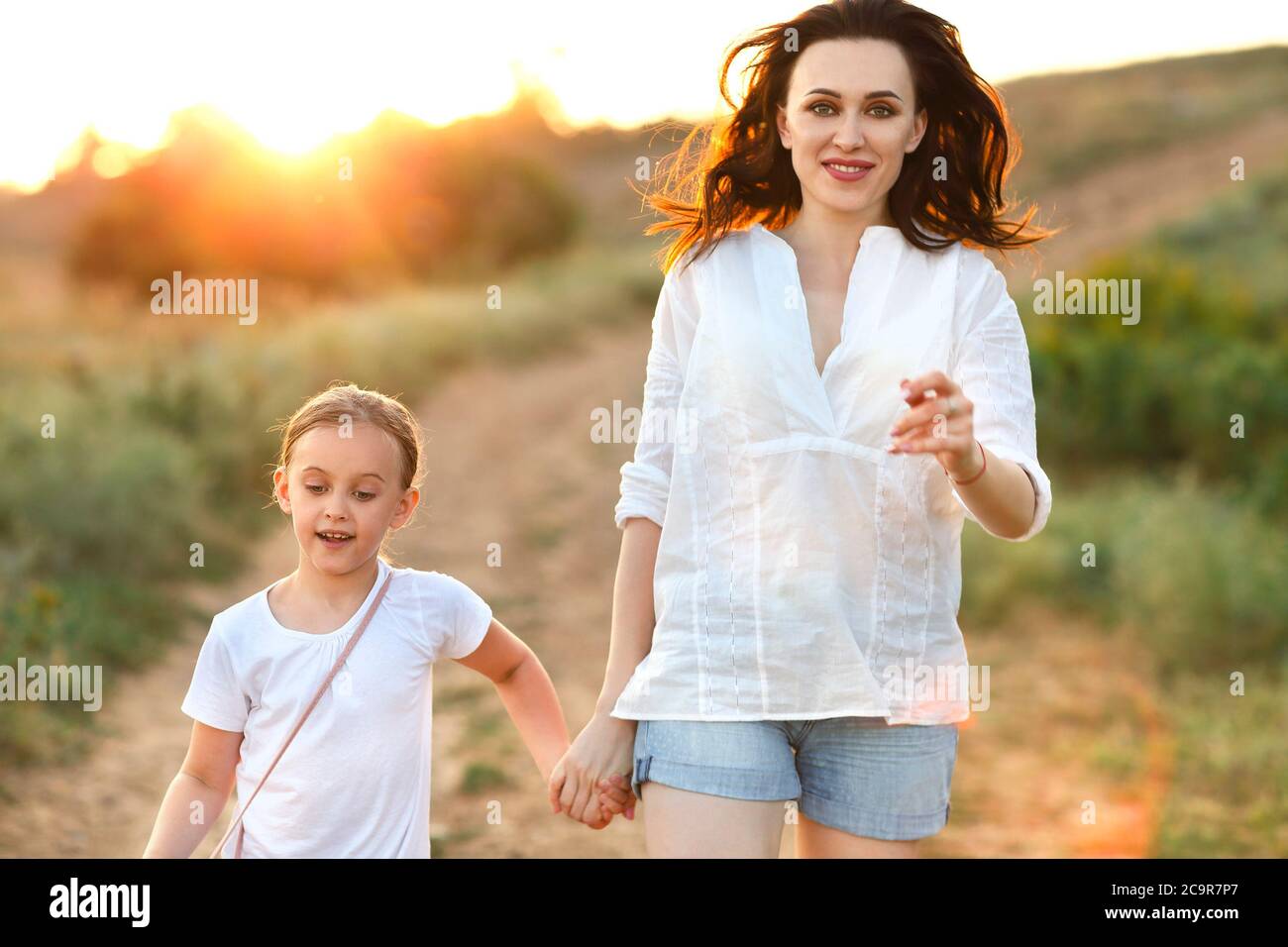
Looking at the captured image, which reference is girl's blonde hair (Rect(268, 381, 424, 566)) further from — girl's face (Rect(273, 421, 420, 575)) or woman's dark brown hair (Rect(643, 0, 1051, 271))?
woman's dark brown hair (Rect(643, 0, 1051, 271))

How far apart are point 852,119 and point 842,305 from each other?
327 millimetres

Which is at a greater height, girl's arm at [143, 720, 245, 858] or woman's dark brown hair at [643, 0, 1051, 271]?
woman's dark brown hair at [643, 0, 1051, 271]

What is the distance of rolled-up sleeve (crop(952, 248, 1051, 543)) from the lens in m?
2.25

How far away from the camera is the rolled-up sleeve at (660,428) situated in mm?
2379

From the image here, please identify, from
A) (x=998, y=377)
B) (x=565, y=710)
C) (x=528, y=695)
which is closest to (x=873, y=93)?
(x=998, y=377)

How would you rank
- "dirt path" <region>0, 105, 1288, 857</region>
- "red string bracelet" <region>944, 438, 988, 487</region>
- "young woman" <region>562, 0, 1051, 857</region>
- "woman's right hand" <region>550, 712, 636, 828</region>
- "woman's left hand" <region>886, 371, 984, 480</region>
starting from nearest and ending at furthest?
"woman's left hand" <region>886, 371, 984, 480</region>, "red string bracelet" <region>944, 438, 988, 487</region>, "young woman" <region>562, 0, 1051, 857</region>, "woman's right hand" <region>550, 712, 636, 828</region>, "dirt path" <region>0, 105, 1288, 857</region>

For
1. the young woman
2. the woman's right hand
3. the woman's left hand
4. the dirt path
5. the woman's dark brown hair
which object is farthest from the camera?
the dirt path

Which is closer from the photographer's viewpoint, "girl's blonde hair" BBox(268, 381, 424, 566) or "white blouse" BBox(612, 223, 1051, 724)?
"white blouse" BBox(612, 223, 1051, 724)

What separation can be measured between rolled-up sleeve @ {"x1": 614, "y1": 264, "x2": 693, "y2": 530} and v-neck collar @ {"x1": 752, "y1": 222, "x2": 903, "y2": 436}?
0.65 feet

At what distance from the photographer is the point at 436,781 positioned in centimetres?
569

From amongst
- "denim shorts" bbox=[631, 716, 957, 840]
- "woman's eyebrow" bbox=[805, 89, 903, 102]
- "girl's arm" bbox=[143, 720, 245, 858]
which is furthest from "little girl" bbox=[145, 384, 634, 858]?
"woman's eyebrow" bbox=[805, 89, 903, 102]

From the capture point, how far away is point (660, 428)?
2.37 meters

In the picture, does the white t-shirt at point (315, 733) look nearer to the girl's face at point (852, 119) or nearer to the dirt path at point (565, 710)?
the dirt path at point (565, 710)

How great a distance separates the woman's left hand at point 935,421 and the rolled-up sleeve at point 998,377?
232 mm
